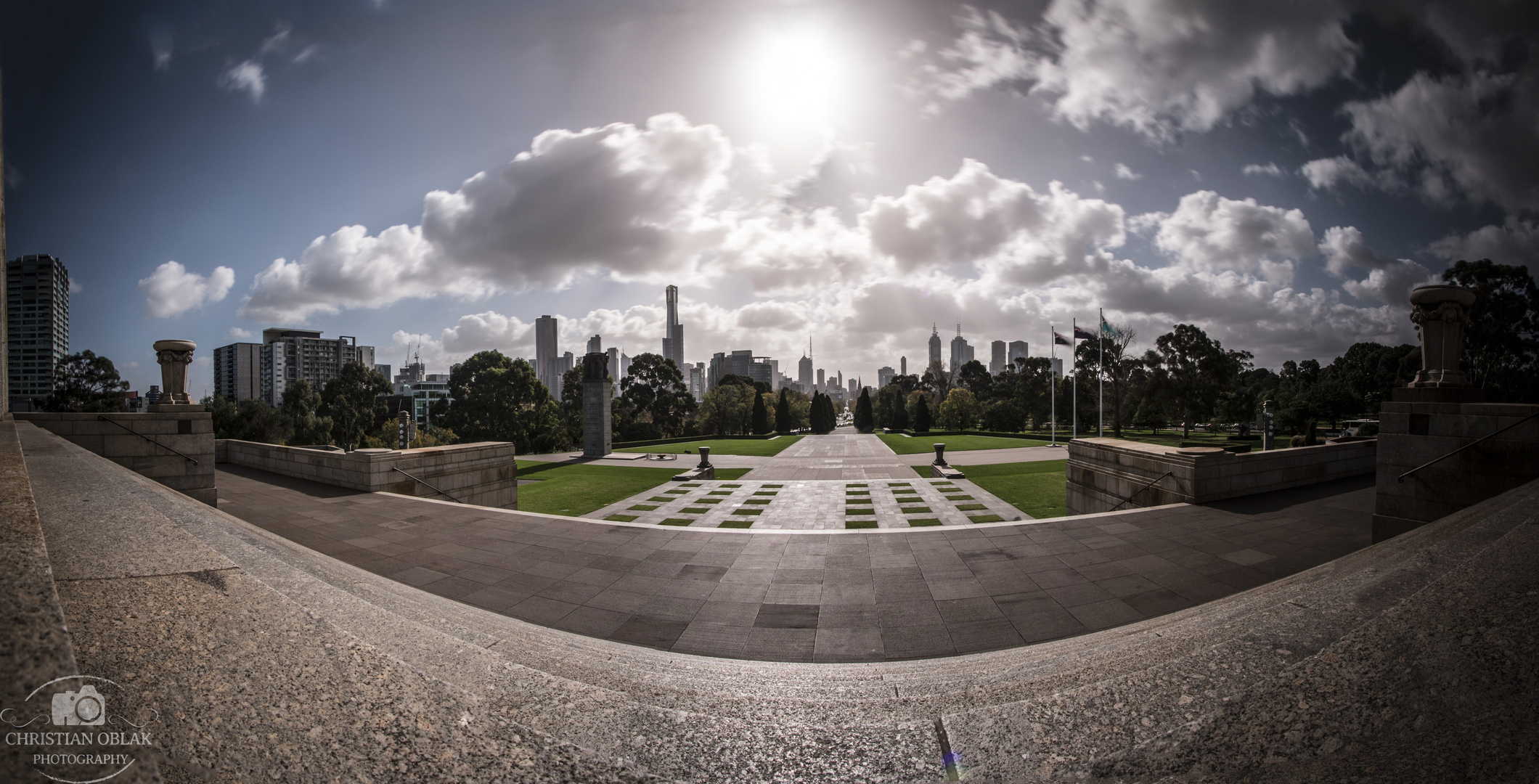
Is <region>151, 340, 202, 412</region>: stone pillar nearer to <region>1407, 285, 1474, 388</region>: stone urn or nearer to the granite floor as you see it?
the granite floor

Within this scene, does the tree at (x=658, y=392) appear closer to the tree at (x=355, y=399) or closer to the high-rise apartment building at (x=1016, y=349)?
the tree at (x=355, y=399)

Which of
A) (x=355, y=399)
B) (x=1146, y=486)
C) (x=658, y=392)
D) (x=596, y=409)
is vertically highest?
(x=658, y=392)

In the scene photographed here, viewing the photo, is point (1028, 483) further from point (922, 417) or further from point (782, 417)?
point (782, 417)

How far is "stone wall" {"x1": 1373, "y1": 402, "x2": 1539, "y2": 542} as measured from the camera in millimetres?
5906

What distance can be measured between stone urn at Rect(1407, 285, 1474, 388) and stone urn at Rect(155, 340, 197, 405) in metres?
21.0

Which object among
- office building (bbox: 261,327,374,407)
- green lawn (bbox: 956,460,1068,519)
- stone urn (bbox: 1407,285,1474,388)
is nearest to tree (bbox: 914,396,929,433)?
green lawn (bbox: 956,460,1068,519)

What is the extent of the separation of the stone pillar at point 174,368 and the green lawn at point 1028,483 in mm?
18327

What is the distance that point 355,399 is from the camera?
45.7 metres

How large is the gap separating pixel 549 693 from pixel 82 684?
134 cm

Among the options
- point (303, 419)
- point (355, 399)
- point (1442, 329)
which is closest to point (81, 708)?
point (1442, 329)

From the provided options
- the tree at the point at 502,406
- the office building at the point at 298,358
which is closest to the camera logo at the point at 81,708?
the tree at the point at 502,406

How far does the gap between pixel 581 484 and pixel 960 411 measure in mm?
47210

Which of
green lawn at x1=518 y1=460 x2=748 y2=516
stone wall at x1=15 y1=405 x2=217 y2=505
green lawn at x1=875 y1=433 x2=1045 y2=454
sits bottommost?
green lawn at x1=875 y1=433 x2=1045 y2=454

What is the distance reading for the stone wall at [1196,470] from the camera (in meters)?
8.78
